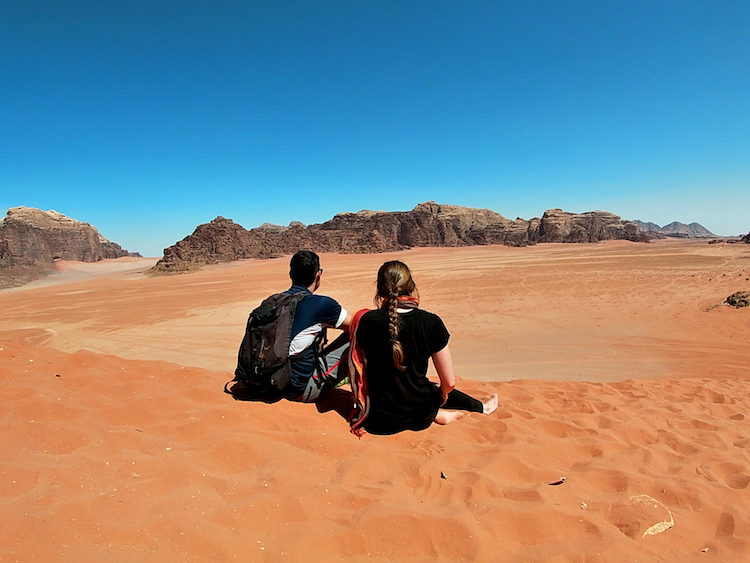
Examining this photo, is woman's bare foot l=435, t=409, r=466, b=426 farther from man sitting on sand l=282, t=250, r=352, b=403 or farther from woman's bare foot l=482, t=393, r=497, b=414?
man sitting on sand l=282, t=250, r=352, b=403

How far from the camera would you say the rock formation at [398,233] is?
4722 centimetres

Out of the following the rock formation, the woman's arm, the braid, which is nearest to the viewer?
the braid

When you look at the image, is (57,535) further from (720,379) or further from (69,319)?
(69,319)

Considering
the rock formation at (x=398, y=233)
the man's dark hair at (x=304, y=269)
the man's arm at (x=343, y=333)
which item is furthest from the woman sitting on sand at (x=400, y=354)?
the rock formation at (x=398, y=233)

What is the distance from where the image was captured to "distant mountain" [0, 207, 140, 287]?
40.0 metres

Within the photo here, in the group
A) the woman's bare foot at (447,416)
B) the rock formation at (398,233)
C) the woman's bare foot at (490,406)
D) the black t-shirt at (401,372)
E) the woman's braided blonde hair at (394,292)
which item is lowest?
the woman's bare foot at (490,406)

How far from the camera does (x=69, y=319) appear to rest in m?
14.4

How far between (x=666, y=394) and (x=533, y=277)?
15.9 metres

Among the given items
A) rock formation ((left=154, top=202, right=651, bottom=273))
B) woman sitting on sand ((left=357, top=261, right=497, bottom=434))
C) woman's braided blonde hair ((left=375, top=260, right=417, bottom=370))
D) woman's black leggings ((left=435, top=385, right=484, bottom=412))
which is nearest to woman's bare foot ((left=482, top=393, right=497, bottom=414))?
woman's black leggings ((left=435, top=385, right=484, bottom=412))

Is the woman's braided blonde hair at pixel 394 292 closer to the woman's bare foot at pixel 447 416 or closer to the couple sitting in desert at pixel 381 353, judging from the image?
the couple sitting in desert at pixel 381 353

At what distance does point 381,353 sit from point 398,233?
65670mm

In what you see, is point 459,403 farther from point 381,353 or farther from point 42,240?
point 42,240

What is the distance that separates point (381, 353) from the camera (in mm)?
2969

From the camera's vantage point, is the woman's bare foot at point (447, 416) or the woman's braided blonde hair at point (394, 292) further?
the woman's bare foot at point (447, 416)
